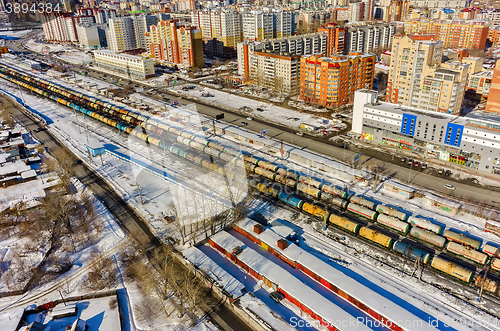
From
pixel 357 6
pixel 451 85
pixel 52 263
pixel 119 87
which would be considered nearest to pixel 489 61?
pixel 451 85

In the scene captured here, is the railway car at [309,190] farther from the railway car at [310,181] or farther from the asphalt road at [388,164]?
the asphalt road at [388,164]

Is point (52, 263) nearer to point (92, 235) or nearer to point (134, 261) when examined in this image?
point (92, 235)

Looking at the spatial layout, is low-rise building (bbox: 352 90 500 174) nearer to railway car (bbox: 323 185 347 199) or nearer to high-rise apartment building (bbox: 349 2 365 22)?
railway car (bbox: 323 185 347 199)

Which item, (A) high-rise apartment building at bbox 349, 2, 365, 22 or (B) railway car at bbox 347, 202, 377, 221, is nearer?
(B) railway car at bbox 347, 202, 377, 221

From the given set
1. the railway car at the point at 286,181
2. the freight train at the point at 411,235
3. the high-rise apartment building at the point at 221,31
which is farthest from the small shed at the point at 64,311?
Answer: the high-rise apartment building at the point at 221,31

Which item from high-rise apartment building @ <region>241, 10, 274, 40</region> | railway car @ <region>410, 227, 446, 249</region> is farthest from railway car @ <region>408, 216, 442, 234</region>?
high-rise apartment building @ <region>241, 10, 274, 40</region>

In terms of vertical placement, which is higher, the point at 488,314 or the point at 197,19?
the point at 197,19
